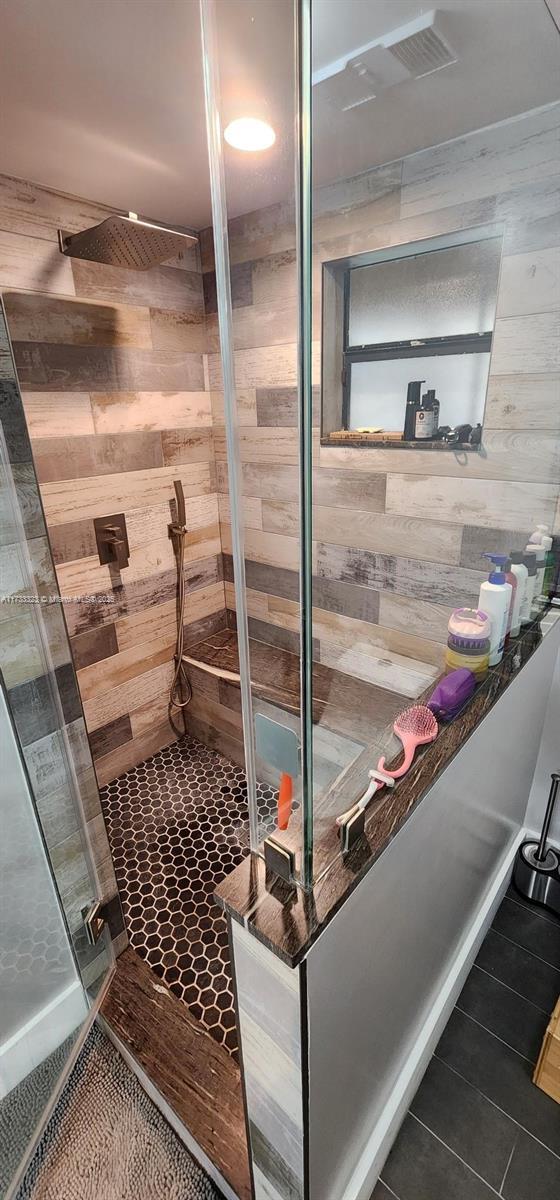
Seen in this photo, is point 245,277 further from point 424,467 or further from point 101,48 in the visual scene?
point 424,467

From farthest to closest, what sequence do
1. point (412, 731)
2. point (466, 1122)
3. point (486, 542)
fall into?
point (486, 542)
point (466, 1122)
point (412, 731)

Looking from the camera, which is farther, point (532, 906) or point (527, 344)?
point (532, 906)

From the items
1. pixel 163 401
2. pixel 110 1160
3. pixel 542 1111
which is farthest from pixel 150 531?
pixel 542 1111

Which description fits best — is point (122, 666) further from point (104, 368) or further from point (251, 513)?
point (251, 513)

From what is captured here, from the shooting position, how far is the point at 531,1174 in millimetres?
1195

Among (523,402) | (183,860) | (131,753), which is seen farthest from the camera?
(131,753)

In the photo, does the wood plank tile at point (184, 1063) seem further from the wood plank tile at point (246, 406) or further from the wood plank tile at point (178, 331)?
the wood plank tile at point (178, 331)

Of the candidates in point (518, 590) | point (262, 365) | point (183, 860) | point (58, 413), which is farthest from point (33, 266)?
point (183, 860)

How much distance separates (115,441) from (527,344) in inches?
54.6

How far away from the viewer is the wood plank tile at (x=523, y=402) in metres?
1.47

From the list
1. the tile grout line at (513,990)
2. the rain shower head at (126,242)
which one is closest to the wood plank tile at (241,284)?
the rain shower head at (126,242)

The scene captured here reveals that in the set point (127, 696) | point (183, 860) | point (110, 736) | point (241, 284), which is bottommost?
point (183, 860)

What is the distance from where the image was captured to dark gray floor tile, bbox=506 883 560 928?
1.74 m

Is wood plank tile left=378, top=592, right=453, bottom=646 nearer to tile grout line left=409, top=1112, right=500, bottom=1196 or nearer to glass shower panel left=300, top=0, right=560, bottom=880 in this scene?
glass shower panel left=300, top=0, right=560, bottom=880
